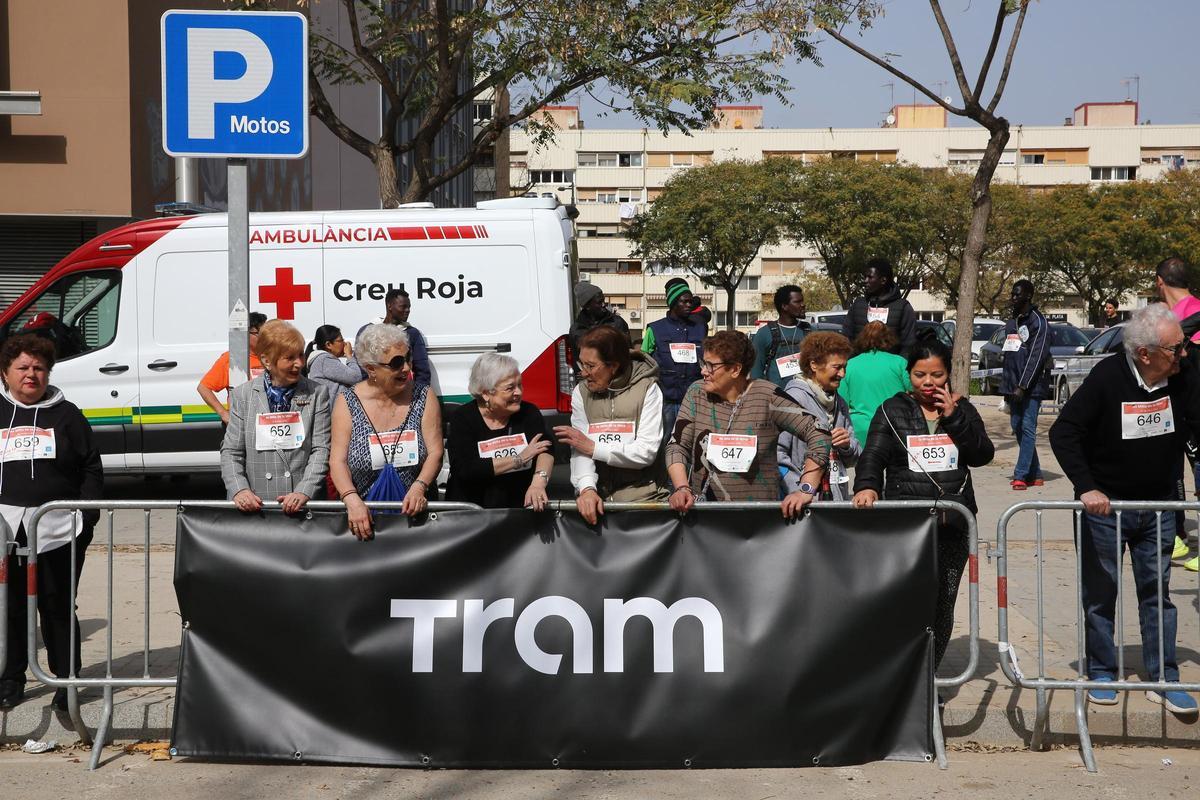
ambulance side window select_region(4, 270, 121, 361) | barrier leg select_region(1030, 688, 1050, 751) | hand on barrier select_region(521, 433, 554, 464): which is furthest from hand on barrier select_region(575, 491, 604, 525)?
ambulance side window select_region(4, 270, 121, 361)

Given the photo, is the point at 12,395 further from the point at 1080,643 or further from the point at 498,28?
the point at 498,28

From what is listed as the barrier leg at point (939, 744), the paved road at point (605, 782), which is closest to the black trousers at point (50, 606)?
the paved road at point (605, 782)

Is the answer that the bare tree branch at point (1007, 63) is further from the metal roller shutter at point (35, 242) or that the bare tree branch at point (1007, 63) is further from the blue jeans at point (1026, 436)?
the metal roller shutter at point (35, 242)

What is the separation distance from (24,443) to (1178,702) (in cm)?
516

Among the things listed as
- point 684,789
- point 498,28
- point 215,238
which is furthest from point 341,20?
point 684,789

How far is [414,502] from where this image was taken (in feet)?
18.1

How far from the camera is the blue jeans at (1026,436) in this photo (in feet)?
43.7

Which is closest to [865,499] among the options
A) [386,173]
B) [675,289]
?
[675,289]

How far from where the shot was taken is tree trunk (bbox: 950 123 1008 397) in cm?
1596

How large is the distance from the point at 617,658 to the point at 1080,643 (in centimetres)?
208

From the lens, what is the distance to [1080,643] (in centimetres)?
594

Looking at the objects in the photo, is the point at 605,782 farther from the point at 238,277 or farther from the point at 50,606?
the point at 238,277

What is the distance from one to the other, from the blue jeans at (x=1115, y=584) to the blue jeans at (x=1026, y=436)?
288 inches

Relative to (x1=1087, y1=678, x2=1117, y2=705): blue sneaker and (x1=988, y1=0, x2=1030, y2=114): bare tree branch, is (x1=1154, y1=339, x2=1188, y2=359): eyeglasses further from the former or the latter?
(x1=988, y1=0, x2=1030, y2=114): bare tree branch
